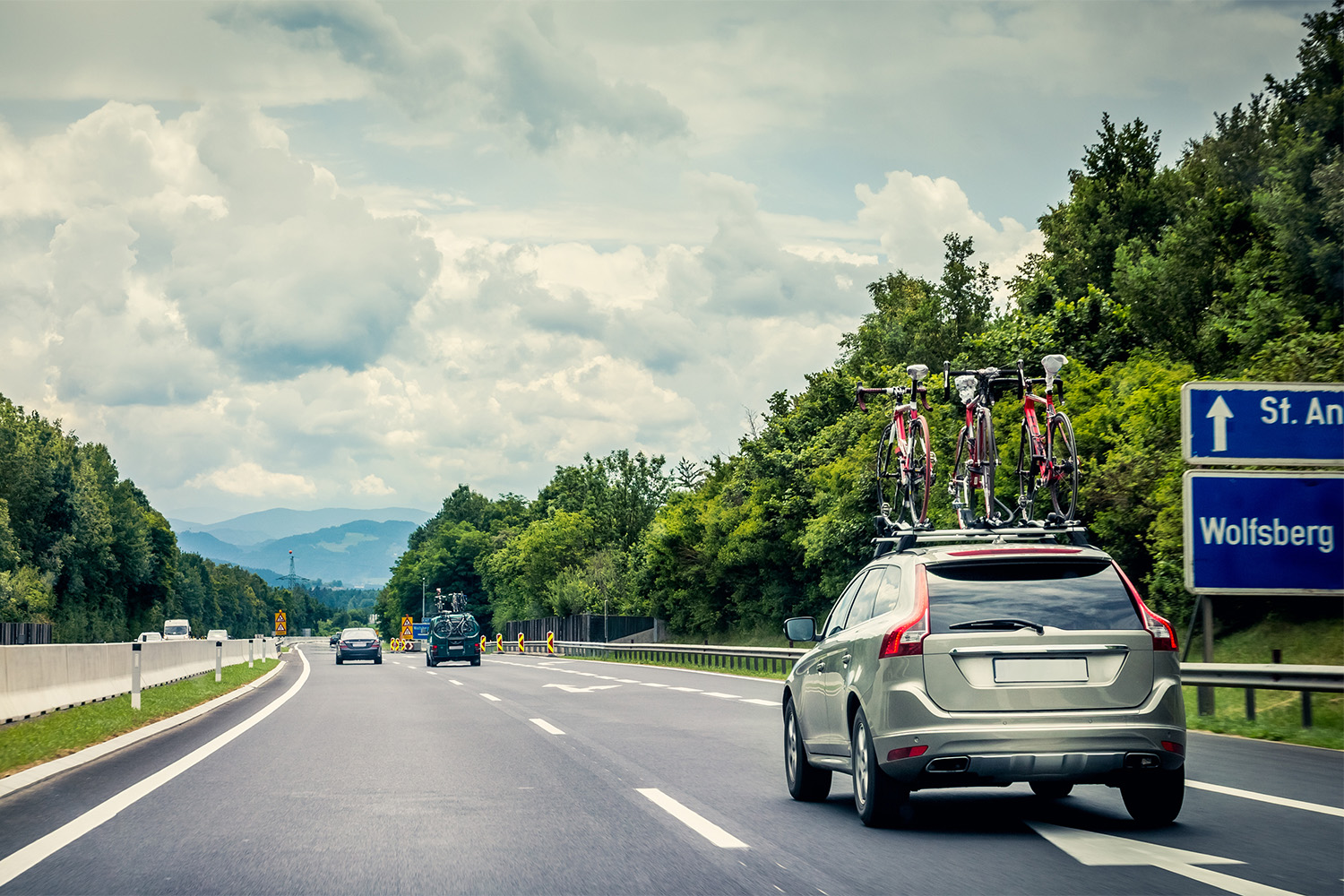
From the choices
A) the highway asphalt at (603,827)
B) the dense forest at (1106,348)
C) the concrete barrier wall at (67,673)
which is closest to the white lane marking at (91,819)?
the highway asphalt at (603,827)

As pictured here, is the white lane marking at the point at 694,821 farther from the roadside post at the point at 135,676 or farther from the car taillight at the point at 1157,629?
the roadside post at the point at 135,676

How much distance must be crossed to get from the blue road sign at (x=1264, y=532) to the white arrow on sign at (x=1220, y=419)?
0.35 m

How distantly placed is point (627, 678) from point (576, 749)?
63.6 feet

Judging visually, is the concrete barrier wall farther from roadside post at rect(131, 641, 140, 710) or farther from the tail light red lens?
the tail light red lens

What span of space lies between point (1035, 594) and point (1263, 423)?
8.35 meters

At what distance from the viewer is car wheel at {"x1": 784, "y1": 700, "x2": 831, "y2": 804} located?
9.69 m

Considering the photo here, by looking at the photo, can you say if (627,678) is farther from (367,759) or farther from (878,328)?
(878,328)

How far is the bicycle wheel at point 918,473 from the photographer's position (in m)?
18.6

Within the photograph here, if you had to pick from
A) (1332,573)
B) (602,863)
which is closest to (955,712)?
(602,863)

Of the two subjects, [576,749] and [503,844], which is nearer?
[503,844]

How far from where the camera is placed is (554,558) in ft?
421

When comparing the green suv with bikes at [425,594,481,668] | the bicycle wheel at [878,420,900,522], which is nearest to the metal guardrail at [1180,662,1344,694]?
the bicycle wheel at [878,420,900,522]

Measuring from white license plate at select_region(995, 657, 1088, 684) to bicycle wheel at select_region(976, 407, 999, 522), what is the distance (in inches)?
368

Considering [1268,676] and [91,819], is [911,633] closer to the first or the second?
[91,819]
